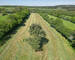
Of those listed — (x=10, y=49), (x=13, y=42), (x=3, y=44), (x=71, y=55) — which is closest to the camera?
(x=71, y=55)

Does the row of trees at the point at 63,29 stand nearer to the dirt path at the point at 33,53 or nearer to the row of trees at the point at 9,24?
the dirt path at the point at 33,53

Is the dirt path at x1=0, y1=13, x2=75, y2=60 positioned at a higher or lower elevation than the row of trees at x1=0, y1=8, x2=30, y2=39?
lower

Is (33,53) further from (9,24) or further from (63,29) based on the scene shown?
(9,24)

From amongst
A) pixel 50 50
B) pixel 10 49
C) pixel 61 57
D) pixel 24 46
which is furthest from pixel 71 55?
pixel 10 49

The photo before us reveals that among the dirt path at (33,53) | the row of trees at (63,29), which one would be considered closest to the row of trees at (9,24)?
the dirt path at (33,53)

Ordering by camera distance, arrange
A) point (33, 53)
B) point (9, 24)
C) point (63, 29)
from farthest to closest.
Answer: point (9, 24)
point (63, 29)
point (33, 53)

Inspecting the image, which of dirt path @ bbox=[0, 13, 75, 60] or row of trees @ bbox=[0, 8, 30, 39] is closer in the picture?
dirt path @ bbox=[0, 13, 75, 60]

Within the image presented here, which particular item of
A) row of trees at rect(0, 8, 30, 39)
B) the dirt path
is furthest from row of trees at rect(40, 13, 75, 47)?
row of trees at rect(0, 8, 30, 39)

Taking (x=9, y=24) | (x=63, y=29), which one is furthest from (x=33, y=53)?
(x=9, y=24)

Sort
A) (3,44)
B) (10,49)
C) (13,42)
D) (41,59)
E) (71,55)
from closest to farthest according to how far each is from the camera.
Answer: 1. (41,59)
2. (71,55)
3. (10,49)
4. (3,44)
5. (13,42)

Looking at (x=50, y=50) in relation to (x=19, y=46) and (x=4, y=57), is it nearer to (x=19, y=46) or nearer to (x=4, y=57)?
(x=19, y=46)

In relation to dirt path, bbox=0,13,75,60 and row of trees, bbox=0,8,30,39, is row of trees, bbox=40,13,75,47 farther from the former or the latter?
row of trees, bbox=0,8,30,39
